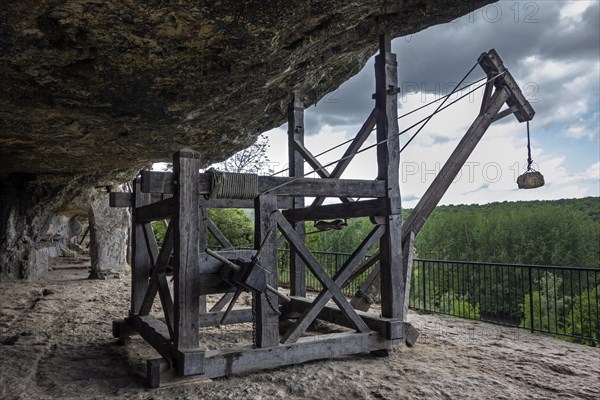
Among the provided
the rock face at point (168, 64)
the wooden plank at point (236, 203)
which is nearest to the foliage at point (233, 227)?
the rock face at point (168, 64)

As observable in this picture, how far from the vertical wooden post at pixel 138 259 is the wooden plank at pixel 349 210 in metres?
2.16

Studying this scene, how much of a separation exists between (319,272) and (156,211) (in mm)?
1927

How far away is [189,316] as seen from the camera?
4.06m

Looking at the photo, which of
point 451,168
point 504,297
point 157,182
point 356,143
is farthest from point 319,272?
point 504,297

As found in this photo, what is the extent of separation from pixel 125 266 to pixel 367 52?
10.0 metres

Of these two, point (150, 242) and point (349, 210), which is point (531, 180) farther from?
point (150, 242)

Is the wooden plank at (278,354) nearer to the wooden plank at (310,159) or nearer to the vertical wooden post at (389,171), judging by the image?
the vertical wooden post at (389,171)

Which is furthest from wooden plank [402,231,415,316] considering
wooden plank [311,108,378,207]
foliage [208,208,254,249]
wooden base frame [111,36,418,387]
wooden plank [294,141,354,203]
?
foliage [208,208,254,249]

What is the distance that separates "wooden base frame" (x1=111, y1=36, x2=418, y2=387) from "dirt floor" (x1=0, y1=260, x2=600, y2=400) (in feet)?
0.65

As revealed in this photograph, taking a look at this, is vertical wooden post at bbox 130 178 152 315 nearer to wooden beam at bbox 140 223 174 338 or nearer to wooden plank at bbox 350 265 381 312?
wooden beam at bbox 140 223 174 338

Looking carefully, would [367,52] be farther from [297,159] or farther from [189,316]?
[189,316]

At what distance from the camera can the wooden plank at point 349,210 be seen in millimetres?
5285

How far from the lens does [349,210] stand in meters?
5.46

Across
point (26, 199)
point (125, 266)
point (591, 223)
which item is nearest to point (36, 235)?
point (26, 199)
